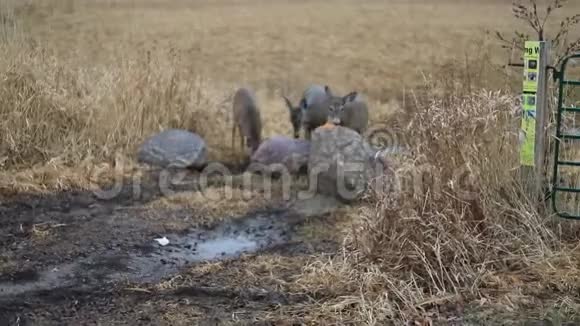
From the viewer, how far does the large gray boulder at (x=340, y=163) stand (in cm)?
862

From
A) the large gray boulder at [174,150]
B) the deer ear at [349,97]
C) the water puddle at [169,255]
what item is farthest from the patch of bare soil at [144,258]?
the deer ear at [349,97]

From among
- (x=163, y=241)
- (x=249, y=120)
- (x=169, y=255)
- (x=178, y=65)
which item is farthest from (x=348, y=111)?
(x=169, y=255)

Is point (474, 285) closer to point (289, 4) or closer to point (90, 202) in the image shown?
point (90, 202)

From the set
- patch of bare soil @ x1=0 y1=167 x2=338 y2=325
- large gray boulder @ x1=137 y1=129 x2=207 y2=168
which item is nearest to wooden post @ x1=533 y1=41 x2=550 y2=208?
patch of bare soil @ x1=0 y1=167 x2=338 y2=325

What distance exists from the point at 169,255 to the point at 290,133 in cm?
539

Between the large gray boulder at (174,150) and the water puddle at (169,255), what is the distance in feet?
6.38

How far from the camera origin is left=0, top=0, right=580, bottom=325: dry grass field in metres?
5.39

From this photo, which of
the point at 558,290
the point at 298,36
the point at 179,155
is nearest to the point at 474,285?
the point at 558,290

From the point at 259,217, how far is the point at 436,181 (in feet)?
9.56

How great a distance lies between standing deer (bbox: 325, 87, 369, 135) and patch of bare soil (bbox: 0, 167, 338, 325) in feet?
4.57

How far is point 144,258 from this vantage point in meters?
6.84

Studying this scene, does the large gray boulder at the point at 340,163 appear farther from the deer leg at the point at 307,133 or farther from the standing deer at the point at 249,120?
the deer leg at the point at 307,133

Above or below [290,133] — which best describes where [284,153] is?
above

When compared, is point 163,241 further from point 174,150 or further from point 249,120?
point 249,120
